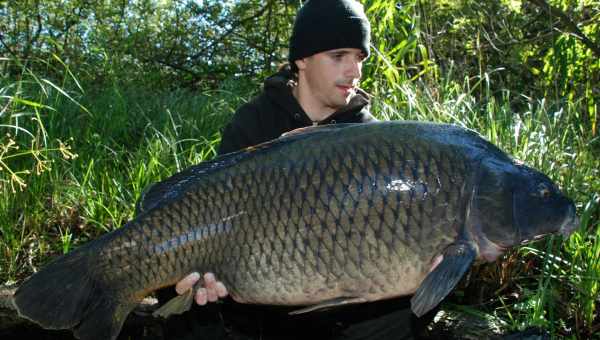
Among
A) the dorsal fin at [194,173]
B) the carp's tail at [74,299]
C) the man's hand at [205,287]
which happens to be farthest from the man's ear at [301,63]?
the carp's tail at [74,299]

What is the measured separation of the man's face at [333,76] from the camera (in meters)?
2.49

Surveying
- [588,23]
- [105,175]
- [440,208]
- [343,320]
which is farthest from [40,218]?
[588,23]

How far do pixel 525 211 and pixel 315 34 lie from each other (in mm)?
1196

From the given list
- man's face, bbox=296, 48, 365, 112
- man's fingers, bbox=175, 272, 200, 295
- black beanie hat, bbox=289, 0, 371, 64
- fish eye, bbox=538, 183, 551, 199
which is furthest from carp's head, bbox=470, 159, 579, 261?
black beanie hat, bbox=289, 0, 371, 64

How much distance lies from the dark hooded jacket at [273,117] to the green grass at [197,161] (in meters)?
0.60

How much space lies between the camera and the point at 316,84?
8.40 feet

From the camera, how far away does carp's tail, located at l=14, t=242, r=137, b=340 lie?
1775 mm

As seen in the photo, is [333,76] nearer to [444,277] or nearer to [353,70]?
[353,70]

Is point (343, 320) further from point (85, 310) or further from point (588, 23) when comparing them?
point (588, 23)

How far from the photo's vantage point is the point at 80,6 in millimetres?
8398

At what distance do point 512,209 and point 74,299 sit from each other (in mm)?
1174

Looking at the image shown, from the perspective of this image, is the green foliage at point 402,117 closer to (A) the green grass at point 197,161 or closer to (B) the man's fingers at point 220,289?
(A) the green grass at point 197,161

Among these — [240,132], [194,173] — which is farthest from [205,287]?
[240,132]

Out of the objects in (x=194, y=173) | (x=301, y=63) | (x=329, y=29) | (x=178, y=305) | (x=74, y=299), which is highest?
(x=329, y=29)
